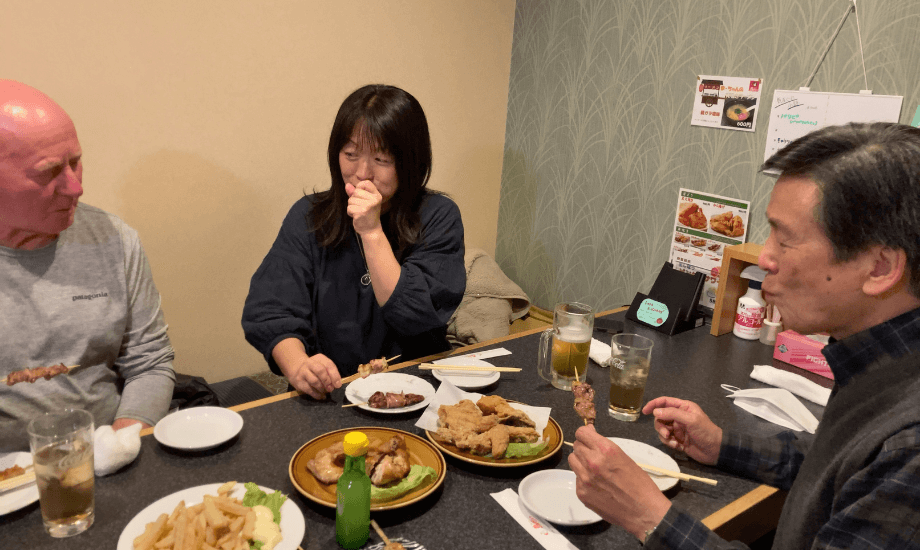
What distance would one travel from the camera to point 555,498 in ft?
3.96

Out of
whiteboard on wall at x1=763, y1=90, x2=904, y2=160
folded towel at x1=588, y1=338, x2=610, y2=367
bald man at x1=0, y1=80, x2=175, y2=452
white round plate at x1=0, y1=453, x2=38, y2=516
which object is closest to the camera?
white round plate at x1=0, y1=453, x2=38, y2=516

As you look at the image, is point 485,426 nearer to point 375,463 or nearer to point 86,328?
point 375,463

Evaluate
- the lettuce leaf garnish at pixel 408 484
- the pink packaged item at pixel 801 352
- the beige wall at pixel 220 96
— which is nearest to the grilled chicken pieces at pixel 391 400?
the lettuce leaf garnish at pixel 408 484

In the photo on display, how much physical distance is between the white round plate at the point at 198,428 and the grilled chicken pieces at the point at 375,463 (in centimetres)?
24

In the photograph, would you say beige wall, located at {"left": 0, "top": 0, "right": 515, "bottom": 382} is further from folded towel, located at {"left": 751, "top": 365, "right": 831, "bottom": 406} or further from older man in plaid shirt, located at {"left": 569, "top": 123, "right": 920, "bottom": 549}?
older man in plaid shirt, located at {"left": 569, "top": 123, "right": 920, "bottom": 549}

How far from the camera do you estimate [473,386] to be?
163 centimetres

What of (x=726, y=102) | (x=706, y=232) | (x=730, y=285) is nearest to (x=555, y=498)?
(x=730, y=285)

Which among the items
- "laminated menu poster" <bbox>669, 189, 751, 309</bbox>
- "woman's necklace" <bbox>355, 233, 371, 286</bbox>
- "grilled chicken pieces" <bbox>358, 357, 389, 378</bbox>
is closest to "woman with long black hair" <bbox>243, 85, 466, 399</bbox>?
"woman's necklace" <bbox>355, 233, 371, 286</bbox>

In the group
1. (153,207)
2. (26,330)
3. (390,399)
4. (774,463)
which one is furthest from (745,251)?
(153,207)

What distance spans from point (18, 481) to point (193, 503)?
32 cm

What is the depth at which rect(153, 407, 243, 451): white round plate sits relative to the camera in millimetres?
1286

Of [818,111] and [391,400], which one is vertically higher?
[818,111]

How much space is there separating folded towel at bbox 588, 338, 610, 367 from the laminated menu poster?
0.90 metres

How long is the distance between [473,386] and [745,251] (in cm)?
130
